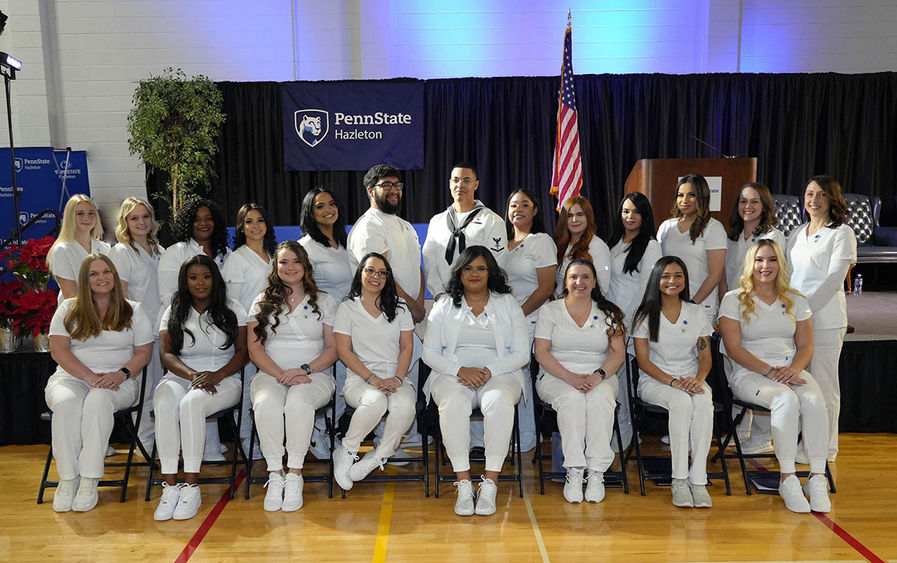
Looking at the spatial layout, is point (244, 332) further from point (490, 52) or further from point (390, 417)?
point (490, 52)

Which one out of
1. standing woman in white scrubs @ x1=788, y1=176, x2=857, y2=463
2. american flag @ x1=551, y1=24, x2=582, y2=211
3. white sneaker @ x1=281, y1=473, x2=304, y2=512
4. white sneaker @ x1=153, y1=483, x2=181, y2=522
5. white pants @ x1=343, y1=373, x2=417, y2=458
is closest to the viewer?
white sneaker @ x1=153, y1=483, x2=181, y2=522

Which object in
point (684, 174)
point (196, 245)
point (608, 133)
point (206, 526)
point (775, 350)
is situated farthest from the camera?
point (608, 133)

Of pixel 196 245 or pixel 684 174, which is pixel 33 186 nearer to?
pixel 196 245

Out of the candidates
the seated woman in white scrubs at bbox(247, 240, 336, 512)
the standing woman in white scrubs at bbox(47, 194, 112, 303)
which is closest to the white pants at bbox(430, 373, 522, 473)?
the seated woman in white scrubs at bbox(247, 240, 336, 512)

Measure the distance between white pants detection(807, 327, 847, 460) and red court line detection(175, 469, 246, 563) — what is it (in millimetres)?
3428

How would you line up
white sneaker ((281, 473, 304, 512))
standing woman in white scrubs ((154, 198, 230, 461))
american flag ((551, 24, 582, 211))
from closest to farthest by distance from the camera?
white sneaker ((281, 473, 304, 512)), standing woman in white scrubs ((154, 198, 230, 461)), american flag ((551, 24, 582, 211))

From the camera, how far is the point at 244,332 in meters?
3.76

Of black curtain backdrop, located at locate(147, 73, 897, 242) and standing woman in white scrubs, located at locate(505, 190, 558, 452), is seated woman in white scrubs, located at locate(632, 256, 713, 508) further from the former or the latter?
black curtain backdrop, located at locate(147, 73, 897, 242)

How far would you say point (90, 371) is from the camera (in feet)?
11.8

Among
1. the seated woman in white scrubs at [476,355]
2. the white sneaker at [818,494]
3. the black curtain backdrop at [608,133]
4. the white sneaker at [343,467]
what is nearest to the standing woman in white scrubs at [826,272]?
the white sneaker at [818,494]

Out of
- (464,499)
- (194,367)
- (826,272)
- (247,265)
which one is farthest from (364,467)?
(826,272)

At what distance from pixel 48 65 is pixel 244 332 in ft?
24.4

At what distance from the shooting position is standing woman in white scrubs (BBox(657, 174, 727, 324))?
13.3 feet

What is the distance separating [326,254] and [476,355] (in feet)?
3.66
